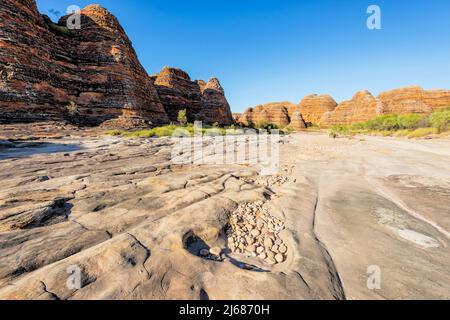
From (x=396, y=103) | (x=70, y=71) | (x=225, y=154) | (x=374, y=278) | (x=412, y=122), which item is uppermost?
(x=396, y=103)

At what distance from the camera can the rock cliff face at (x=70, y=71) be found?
18.2m

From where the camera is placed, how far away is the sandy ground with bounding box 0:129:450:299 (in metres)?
1.82

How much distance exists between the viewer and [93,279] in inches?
72.2

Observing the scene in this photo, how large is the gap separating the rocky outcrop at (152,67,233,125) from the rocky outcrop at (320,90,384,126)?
6970 centimetres

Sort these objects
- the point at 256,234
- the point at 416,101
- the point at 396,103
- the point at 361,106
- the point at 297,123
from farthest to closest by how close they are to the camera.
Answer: the point at 297,123 → the point at 361,106 → the point at 396,103 → the point at 416,101 → the point at 256,234

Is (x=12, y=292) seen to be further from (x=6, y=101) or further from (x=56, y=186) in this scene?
(x=6, y=101)

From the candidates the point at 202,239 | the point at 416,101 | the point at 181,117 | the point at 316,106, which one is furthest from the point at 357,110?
the point at 202,239

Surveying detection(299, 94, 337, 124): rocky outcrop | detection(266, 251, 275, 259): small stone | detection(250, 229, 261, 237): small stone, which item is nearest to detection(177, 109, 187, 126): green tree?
detection(250, 229, 261, 237): small stone

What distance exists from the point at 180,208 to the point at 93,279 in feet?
5.70

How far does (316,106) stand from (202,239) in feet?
435

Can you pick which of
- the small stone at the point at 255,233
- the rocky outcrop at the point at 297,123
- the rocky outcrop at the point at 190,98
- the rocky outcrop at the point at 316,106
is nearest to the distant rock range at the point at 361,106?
the rocky outcrop at the point at 316,106

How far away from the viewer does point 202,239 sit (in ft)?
8.89

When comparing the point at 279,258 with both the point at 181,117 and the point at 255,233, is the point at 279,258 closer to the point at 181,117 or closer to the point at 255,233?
the point at 255,233
